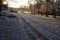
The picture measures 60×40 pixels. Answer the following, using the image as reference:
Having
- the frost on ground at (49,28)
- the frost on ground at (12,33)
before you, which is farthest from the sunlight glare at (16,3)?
the frost on ground at (12,33)

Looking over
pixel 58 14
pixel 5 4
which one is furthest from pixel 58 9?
pixel 5 4

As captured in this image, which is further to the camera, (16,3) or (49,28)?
(16,3)

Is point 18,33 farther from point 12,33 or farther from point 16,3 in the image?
point 16,3

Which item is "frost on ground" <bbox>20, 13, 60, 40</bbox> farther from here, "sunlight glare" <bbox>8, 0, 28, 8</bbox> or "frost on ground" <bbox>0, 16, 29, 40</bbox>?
"sunlight glare" <bbox>8, 0, 28, 8</bbox>

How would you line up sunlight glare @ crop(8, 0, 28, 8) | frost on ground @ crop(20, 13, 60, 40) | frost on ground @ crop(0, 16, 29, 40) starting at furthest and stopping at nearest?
sunlight glare @ crop(8, 0, 28, 8) < frost on ground @ crop(20, 13, 60, 40) < frost on ground @ crop(0, 16, 29, 40)

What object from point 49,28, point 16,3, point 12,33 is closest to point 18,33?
point 12,33

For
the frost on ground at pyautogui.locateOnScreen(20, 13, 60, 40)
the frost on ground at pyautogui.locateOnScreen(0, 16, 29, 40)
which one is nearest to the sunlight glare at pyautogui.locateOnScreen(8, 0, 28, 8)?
A: the frost on ground at pyautogui.locateOnScreen(20, 13, 60, 40)

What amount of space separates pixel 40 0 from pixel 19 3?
1575 centimetres

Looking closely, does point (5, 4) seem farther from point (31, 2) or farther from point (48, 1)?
point (48, 1)

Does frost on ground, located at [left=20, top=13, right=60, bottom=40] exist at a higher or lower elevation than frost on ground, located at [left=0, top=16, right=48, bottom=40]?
lower

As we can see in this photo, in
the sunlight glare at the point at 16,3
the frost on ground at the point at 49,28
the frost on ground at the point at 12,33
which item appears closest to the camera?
the frost on ground at the point at 12,33

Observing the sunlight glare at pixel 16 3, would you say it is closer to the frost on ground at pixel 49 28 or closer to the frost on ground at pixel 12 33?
the frost on ground at pixel 49 28

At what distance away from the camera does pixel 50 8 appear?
25.0m

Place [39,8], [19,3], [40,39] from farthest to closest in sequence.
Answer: [19,3] → [39,8] → [40,39]
